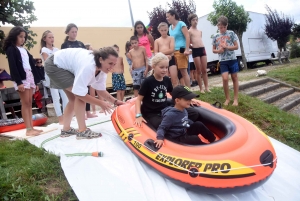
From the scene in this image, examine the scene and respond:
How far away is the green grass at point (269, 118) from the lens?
4.33 meters

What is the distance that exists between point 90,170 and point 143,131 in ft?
2.23

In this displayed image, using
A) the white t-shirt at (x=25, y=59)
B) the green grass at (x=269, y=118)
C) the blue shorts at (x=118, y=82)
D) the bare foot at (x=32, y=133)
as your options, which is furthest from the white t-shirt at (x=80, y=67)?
the green grass at (x=269, y=118)

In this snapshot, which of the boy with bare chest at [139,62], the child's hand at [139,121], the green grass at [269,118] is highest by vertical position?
the boy with bare chest at [139,62]

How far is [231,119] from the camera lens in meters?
3.05

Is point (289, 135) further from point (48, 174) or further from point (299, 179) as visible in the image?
point (48, 174)

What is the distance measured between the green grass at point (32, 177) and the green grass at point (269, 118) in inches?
131

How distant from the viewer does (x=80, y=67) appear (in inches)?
121

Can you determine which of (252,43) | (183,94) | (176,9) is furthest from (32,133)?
(252,43)

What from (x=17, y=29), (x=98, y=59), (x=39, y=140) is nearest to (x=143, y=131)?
(x=98, y=59)

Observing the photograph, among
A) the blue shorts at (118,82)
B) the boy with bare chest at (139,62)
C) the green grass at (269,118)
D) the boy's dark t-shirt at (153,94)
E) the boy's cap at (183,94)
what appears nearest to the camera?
the boy's cap at (183,94)

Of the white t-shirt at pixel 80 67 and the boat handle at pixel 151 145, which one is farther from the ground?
the white t-shirt at pixel 80 67

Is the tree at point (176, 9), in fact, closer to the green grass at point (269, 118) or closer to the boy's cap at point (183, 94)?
the green grass at point (269, 118)

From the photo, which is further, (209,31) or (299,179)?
(209,31)

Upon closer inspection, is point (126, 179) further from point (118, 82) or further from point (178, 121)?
point (118, 82)
